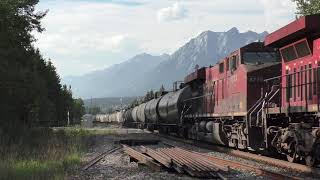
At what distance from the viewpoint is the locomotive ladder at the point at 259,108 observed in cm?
1664

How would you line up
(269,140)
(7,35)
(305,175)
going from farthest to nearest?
(7,35) < (269,140) < (305,175)

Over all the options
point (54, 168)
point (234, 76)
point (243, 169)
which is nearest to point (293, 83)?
point (243, 169)

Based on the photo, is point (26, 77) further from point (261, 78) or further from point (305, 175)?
point (305, 175)

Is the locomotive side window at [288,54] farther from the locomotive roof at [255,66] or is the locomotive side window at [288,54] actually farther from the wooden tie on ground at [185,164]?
the wooden tie on ground at [185,164]

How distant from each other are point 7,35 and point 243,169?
21142mm

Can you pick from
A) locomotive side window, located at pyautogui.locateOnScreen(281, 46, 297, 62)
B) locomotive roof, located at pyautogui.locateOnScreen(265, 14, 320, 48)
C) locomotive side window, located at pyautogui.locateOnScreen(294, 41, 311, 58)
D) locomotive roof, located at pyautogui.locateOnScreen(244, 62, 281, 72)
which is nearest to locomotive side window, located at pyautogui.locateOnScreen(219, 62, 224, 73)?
locomotive roof, located at pyautogui.locateOnScreen(244, 62, 281, 72)

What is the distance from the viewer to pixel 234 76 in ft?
68.1

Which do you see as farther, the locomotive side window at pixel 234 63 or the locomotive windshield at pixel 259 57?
the locomotive side window at pixel 234 63

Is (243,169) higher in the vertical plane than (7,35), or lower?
lower

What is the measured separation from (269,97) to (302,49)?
2.59m

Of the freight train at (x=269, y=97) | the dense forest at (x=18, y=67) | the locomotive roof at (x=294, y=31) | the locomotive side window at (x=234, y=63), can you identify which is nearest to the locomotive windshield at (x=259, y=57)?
the freight train at (x=269, y=97)

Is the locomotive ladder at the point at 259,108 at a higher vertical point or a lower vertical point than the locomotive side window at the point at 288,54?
lower

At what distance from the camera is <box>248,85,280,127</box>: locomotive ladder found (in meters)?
16.6

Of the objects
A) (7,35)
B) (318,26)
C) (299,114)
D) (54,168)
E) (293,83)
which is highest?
(7,35)
